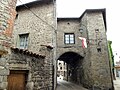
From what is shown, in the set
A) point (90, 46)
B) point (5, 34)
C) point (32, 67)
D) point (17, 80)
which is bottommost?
point (17, 80)

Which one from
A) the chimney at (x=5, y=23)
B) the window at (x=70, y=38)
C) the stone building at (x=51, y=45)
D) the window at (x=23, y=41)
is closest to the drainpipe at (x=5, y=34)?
the chimney at (x=5, y=23)

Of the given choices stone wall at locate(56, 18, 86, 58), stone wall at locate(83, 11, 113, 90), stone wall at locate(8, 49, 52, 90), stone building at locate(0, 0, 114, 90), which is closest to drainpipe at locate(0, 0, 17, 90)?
stone wall at locate(8, 49, 52, 90)

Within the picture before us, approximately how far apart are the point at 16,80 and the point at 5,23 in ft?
8.43

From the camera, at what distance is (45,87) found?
6.34 meters

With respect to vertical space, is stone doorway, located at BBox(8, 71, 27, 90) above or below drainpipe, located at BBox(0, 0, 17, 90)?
below

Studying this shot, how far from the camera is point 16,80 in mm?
4969

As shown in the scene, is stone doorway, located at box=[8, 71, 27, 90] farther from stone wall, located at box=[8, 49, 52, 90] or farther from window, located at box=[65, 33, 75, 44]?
window, located at box=[65, 33, 75, 44]

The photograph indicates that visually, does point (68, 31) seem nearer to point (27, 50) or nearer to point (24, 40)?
point (24, 40)

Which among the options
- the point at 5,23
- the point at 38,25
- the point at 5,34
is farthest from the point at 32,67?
the point at 38,25

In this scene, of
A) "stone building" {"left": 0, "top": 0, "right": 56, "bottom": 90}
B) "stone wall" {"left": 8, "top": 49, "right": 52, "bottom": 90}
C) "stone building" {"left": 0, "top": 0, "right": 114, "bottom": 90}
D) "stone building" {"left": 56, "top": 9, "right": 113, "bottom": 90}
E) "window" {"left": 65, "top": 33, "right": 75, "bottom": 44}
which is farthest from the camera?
"window" {"left": 65, "top": 33, "right": 75, "bottom": 44}

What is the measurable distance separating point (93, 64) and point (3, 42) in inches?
315

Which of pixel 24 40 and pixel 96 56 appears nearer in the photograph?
pixel 24 40

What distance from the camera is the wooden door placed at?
4713 mm

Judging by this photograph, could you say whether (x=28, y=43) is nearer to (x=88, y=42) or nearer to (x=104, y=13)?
Result: (x=88, y=42)
